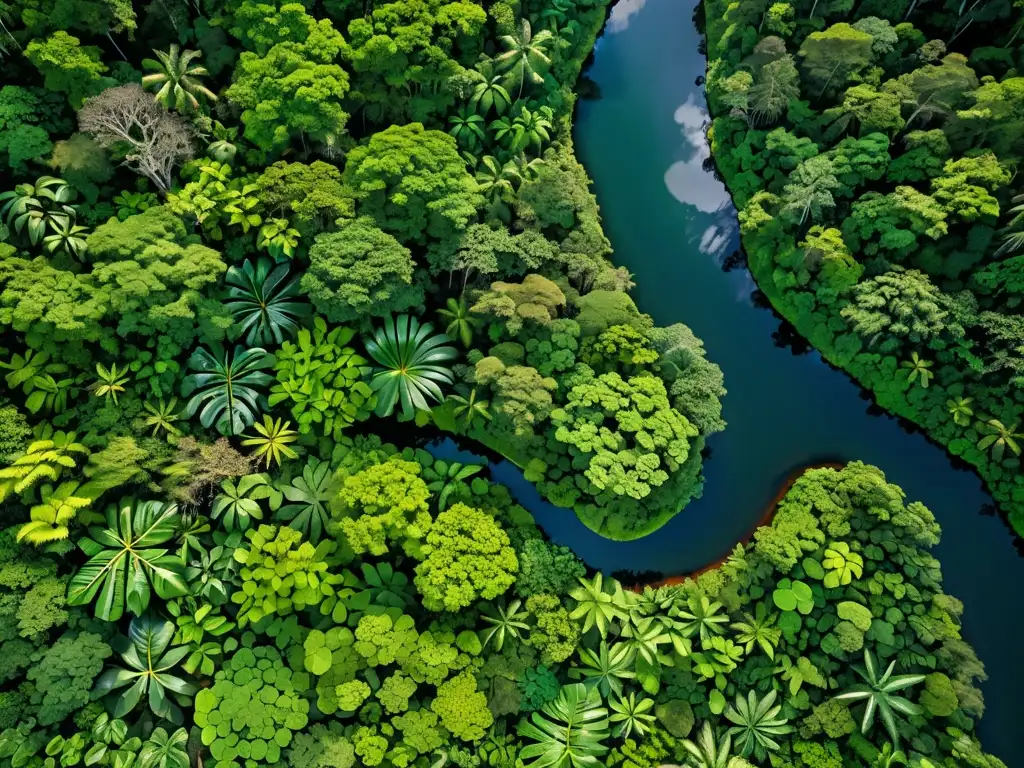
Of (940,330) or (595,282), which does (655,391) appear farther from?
(940,330)

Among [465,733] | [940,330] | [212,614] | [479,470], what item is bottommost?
[212,614]

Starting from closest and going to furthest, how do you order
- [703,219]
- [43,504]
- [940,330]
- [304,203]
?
[43,504], [304,203], [940,330], [703,219]

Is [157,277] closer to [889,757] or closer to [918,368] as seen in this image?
[889,757]

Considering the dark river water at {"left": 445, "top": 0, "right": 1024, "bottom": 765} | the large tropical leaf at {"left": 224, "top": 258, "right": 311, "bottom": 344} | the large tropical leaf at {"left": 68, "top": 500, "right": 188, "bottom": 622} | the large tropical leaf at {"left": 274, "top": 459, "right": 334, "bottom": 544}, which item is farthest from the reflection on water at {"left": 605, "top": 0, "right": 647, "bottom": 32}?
the large tropical leaf at {"left": 68, "top": 500, "right": 188, "bottom": 622}

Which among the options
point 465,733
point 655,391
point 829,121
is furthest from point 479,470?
point 829,121

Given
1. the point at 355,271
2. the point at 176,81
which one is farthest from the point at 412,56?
the point at 355,271

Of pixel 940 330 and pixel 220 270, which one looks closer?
pixel 220 270

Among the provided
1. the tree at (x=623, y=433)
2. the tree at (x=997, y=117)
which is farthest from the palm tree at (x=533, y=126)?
the tree at (x=997, y=117)
